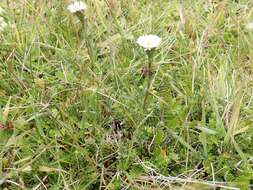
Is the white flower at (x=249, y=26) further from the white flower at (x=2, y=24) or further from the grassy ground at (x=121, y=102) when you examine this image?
the white flower at (x=2, y=24)

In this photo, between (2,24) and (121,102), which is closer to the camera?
(121,102)

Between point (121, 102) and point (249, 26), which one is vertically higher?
point (249, 26)

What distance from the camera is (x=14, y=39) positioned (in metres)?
1.68

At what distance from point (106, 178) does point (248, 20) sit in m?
0.87

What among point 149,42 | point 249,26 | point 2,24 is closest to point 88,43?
point 149,42

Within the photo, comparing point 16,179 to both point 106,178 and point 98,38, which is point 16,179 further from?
point 98,38

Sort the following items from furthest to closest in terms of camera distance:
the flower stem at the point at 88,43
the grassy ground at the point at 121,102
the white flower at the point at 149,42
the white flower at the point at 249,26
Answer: the white flower at the point at 249,26
the flower stem at the point at 88,43
the white flower at the point at 149,42
the grassy ground at the point at 121,102

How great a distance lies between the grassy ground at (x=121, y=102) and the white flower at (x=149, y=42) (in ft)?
0.33

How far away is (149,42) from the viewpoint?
4.87 feet

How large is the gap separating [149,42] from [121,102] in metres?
0.21

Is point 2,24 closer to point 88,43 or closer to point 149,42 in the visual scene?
point 88,43

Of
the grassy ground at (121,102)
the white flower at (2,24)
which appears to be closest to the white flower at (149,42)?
the grassy ground at (121,102)

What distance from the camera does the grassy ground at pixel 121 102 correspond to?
51.4 inches

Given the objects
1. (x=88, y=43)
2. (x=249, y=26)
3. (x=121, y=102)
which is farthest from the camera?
(x=249, y=26)
